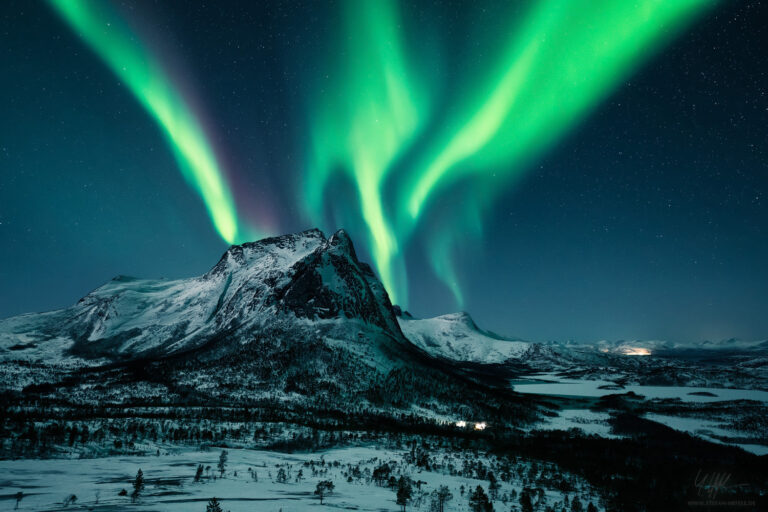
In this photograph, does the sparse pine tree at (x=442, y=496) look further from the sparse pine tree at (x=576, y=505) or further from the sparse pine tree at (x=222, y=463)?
the sparse pine tree at (x=222, y=463)

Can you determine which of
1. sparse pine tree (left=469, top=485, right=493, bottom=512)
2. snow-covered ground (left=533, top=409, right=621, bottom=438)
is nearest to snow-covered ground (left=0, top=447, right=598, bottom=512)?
sparse pine tree (left=469, top=485, right=493, bottom=512)

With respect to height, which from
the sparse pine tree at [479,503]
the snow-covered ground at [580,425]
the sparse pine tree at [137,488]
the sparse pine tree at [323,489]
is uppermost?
the sparse pine tree at [137,488]

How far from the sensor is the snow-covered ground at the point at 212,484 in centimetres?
4491

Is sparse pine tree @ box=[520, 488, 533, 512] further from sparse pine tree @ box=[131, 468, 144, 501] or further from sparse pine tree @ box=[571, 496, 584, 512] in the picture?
sparse pine tree @ box=[131, 468, 144, 501]

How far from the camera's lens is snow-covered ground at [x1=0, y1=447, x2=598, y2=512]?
44906mm

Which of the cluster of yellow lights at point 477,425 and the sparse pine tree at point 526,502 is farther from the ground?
the cluster of yellow lights at point 477,425

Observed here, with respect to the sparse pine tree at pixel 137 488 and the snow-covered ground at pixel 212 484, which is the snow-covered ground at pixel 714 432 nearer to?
the snow-covered ground at pixel 212 484

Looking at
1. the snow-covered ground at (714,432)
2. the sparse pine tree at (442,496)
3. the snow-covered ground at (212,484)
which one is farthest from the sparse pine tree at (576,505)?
the snow-covered ground at (714,432)

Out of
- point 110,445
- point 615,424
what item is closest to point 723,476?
point 615,424

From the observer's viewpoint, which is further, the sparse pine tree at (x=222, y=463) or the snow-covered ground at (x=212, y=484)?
the sparse pine tree at (x=222, y=463)

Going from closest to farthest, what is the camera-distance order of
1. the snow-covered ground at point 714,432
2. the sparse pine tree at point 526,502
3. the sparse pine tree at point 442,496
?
the sparse pine tree at point 442,496 → the sparse pine tree at point 526,502 → the snow-covered ground at point 714,432

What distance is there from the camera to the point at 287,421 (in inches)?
5074

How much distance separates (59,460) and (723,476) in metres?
148

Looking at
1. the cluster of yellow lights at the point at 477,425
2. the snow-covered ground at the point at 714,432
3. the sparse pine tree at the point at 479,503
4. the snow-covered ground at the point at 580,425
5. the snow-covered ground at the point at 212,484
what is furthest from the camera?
the snow-covered ground at the point at 580,425
